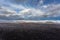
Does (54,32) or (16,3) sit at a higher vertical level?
(16,3)

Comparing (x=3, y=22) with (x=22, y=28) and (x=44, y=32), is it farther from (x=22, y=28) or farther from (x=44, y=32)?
(x=44, y=32)

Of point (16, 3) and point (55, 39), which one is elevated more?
point (16, 3)

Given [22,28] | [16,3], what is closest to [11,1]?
[16,3]

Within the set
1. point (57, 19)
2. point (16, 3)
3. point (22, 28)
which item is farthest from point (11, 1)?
point (57, 19)

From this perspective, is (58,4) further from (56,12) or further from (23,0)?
(23,0)

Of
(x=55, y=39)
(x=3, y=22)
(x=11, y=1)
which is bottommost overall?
(x=55, y=39)
